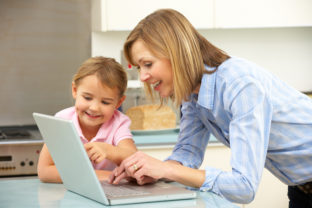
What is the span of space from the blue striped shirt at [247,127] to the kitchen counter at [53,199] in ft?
0.28

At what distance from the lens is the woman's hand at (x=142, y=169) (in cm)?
145

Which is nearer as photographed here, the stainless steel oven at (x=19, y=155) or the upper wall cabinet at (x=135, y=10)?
the stainless steel oven at (x=19, y=155)

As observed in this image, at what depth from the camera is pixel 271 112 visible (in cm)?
142

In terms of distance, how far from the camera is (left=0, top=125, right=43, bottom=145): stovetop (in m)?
2.80

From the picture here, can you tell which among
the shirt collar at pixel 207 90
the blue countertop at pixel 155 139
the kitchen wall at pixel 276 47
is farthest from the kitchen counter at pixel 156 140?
the shirt collar at pixel 207 90

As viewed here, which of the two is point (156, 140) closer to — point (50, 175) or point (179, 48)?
point (50, 175)

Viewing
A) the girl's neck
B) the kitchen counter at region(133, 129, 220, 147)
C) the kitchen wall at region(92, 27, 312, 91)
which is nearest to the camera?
the girl's neck

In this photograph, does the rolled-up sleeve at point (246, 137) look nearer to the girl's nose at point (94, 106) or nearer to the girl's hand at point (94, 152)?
the girl's hand at point (94, 152)

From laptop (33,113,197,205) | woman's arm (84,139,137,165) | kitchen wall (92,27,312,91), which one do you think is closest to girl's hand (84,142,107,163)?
woman's arm (84,139,137,165)

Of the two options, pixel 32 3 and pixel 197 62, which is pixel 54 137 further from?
pixel 32 3

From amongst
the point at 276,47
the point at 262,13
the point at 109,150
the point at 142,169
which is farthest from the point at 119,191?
the point at 276,47

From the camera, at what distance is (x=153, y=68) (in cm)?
156

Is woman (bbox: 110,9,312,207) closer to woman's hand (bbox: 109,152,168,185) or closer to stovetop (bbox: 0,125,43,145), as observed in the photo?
woman's hand (bbox: 109,152,168,185)

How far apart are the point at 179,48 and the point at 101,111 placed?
0.44 m
